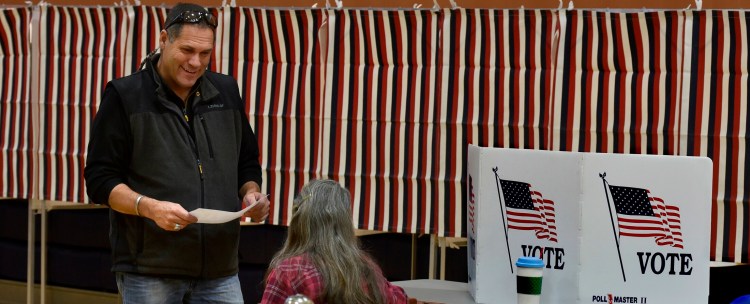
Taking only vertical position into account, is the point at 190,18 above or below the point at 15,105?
above

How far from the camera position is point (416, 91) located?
19.1 feet

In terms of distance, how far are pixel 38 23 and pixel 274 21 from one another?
1625mm

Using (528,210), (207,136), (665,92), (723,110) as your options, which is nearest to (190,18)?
(207,136)

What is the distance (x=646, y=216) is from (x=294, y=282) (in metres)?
1.71

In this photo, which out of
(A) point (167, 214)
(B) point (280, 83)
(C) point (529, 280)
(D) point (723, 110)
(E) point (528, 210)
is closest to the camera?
(A) point (167, 214)

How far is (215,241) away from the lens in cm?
371

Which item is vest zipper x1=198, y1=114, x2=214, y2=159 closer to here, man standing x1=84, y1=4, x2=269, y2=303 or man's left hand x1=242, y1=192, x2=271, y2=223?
man standing x1=84, y1=4, x2=269, y2=303

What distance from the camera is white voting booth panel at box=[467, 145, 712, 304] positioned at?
4285mm

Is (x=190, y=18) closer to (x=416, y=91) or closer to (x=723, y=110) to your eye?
(x=416, y=91)

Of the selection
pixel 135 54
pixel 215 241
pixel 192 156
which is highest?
pixel 135 54

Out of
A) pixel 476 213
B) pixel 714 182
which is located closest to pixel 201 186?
pixel 476 213

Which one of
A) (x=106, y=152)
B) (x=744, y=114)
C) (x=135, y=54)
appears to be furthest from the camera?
(x=135, y=54)

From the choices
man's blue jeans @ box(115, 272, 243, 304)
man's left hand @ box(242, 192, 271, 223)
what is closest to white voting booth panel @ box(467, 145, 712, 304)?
man's left hand @ box(242, 192, 271, 223)

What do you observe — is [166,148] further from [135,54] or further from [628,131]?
[135,54]
